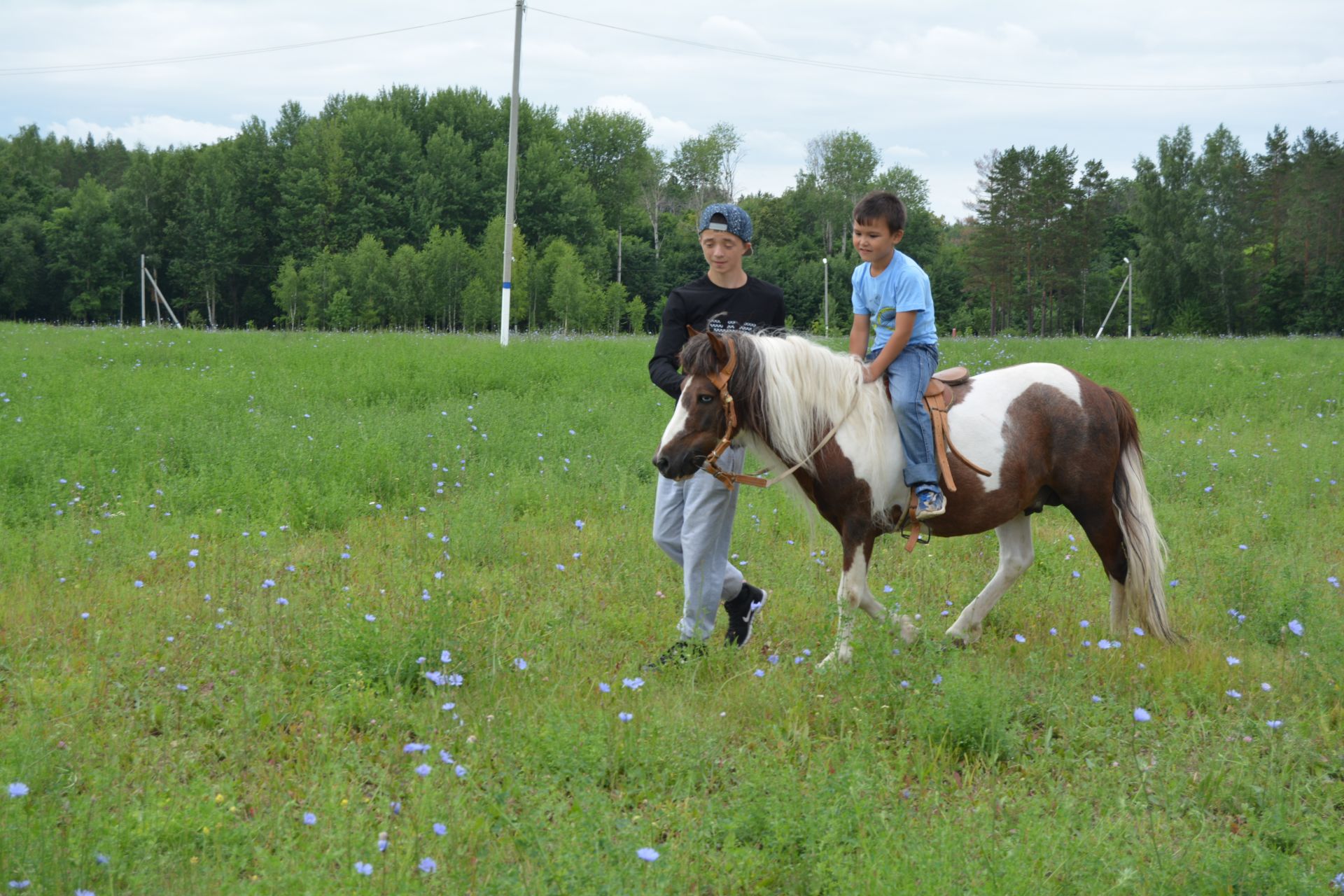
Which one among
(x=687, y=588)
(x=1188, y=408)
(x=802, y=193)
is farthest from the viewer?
(x=802, y=193)

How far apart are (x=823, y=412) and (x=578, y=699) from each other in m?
1.74

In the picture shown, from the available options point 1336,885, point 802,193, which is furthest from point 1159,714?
point 802,193

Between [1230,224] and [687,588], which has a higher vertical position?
[1230,224]

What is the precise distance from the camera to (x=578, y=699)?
3.96 meters

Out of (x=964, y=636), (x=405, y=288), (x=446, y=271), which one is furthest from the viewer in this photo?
(x=446, y=271)

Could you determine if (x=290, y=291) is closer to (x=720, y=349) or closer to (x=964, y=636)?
(x=720, y=349)

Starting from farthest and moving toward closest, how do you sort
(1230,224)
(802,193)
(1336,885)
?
(802,193) < (1230,224) < (1336,885)

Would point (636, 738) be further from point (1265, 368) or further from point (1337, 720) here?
point (1265, 368)

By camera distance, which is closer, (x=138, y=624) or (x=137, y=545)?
(x=138, y=624)

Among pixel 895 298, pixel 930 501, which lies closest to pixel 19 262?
pixel 895 298

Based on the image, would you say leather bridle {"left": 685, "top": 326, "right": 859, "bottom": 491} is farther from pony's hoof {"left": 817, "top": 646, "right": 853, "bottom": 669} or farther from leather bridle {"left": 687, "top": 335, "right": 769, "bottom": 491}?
pony's hoof {"left": 817, "top": 646, "right": 853, "bottom": 669}

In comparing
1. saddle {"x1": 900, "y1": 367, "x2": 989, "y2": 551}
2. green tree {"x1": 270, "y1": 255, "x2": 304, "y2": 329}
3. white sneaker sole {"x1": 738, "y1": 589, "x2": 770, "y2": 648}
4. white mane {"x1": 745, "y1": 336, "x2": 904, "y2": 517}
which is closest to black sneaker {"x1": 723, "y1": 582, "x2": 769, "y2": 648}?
white sneaker sole {"x1": 738, "y1": 589, "x2": 770, "y2": 648}

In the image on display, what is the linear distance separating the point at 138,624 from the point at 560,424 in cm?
582

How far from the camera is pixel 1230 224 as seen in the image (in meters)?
54.3
